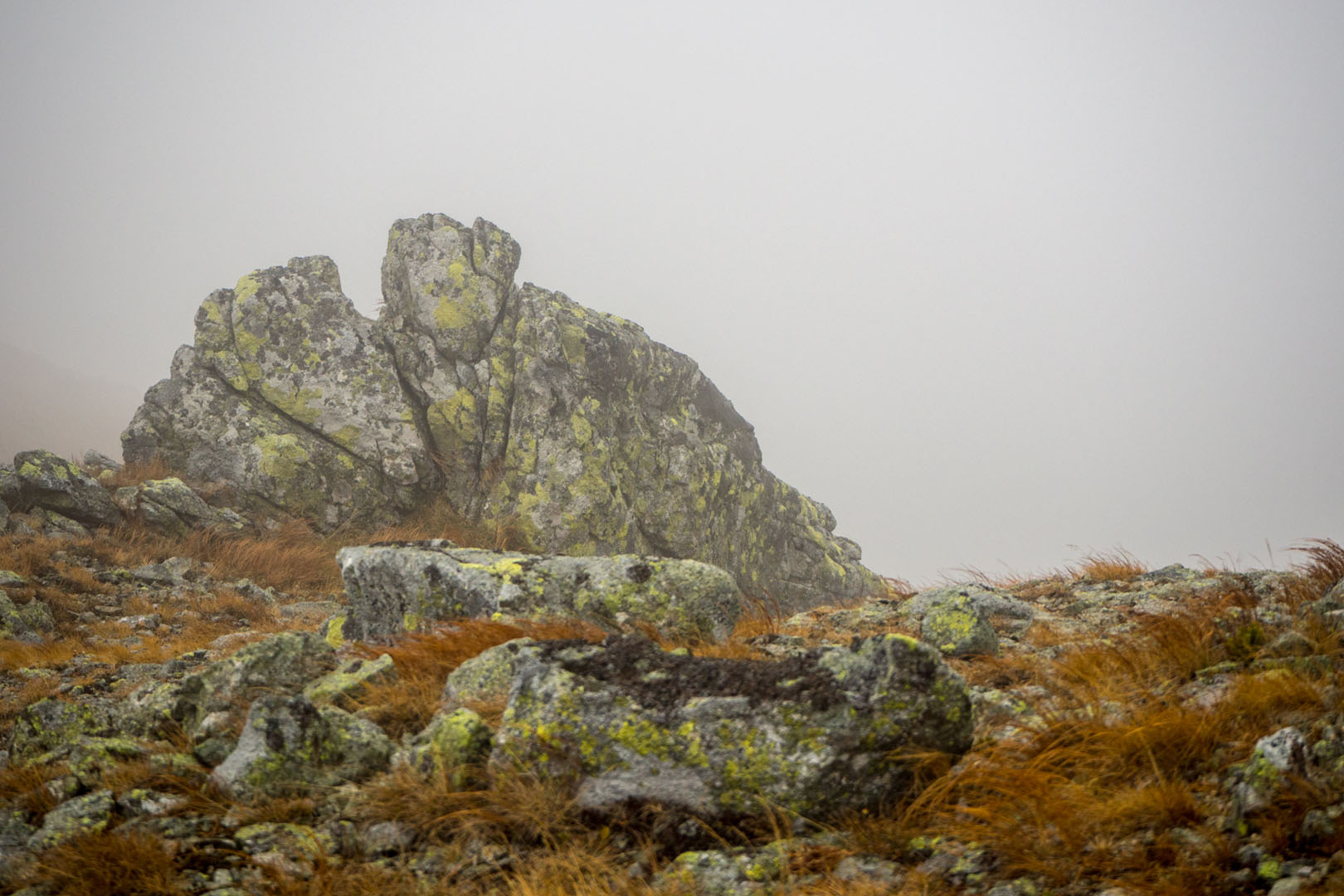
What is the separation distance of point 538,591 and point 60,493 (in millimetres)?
13618

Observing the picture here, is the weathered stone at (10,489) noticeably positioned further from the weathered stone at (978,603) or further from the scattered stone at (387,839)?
the weathered stone at (978,603)

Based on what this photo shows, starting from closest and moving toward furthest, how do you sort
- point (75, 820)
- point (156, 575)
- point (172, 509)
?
point (75, 820) → point (156, 575) → point (172, 509)

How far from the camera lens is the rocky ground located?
279 centimetres

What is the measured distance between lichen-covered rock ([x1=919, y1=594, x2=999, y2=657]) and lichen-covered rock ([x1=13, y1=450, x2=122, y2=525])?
16.4 m

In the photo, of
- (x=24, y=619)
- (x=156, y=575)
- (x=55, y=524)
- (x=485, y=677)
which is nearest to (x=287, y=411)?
(x=55, y=524)

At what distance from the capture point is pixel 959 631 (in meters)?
5.98

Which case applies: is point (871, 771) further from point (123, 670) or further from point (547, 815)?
point (123, 670)

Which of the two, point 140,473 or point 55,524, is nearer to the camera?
point 55,524

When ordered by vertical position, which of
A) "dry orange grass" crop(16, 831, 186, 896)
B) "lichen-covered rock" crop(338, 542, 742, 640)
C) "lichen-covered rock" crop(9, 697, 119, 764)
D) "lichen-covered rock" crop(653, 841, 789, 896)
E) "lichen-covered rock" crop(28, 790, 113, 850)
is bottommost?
"lichen-covered rock" crop(653, 841, 789, 896)

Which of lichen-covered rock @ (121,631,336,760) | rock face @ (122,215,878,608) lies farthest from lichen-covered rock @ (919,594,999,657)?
rock face @ (122,215,878,608)

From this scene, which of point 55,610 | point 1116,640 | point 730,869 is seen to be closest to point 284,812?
point 730,869

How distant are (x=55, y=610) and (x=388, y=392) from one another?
7.80 meters

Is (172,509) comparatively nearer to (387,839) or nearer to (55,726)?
(55,726)

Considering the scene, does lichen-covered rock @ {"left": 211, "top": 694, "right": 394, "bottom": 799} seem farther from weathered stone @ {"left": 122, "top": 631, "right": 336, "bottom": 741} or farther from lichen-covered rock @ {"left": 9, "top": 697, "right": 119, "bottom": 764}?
lichen-covered rock @ {"left": 9, "top": 697, "right": 119, "bottom": 764}
